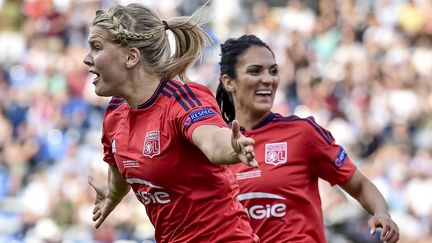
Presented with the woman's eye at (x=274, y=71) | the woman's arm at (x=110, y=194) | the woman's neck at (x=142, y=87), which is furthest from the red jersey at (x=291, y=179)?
the woman's neck at (x=142, y=87)

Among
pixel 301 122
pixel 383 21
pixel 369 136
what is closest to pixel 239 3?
pixel 383 21

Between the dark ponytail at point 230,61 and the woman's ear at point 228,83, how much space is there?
0.02 meters

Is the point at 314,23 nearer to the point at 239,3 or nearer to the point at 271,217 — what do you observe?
the point at 239,3

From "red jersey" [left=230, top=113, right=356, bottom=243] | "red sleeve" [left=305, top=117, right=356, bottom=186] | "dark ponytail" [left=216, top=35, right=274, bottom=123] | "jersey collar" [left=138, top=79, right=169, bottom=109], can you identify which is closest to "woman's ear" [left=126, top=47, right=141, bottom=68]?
"jersey collar" [left=138, top=79, right=169, bottom=109]

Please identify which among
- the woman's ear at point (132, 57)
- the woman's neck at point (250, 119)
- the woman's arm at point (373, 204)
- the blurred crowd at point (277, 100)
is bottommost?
the blurred crowd at point (277, 100)

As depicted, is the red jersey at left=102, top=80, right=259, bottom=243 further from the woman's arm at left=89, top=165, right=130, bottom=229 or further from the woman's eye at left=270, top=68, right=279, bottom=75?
the woman's eye at left=270, top=68, right=279, bottom=75

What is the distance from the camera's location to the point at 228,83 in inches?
251

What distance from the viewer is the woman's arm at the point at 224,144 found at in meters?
4.00

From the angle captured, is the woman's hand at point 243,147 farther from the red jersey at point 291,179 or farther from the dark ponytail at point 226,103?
the dark ponytail at point 226,103

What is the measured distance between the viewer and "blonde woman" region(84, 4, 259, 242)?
4738 mm

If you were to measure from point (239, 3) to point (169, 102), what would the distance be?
10767 mm

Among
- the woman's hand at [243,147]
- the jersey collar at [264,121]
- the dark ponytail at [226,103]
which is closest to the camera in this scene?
the woman's hand at [243,147]

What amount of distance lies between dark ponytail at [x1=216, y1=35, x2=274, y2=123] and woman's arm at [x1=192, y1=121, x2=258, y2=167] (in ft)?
6.07

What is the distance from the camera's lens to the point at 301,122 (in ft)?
19.4
